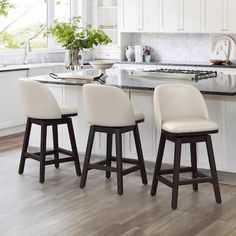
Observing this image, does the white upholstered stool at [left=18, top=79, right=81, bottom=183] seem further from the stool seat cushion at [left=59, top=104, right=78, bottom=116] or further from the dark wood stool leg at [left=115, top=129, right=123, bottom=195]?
the dark wood stool leg at [left=115, top=129, right=123, bottom=195]

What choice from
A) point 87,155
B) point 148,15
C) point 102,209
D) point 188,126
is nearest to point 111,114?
point 87,155

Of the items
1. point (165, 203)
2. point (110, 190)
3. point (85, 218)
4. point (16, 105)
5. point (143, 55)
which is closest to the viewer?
point (85, 218)

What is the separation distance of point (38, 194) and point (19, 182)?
1.44 feet

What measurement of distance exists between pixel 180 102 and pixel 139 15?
412 centimetres

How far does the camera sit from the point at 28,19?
27.6 feet

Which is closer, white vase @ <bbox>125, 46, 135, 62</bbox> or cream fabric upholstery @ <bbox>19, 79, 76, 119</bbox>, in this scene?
cream fabric upholstery @ <bbox>19, 79, 76, 119</bbox>

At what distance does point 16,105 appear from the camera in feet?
24.4

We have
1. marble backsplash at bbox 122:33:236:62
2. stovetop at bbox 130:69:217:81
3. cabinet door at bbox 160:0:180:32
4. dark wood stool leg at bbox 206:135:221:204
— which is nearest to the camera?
dark wood stool leg at bbox 206:135:221:204

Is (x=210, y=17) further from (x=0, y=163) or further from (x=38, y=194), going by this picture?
(x=38, y=194)

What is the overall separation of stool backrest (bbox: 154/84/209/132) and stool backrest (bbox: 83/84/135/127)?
275 millimetres

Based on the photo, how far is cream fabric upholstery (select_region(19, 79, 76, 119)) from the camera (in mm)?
5043

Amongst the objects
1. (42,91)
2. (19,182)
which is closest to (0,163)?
(19,182)

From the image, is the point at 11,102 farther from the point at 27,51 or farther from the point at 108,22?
the point at 108,22

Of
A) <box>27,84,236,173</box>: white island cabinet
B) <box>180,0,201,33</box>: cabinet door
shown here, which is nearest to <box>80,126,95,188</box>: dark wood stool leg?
<box>27,84,236,173</box>: white island cabinet
